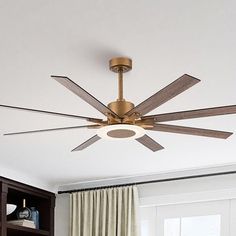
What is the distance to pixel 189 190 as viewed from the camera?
4.92m

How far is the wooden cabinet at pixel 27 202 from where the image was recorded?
4676 millimetres

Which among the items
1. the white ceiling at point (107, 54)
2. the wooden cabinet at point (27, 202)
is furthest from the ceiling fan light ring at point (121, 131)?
the wooden cabinet at point (27, 202)

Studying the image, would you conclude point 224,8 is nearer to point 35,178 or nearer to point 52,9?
point 52,9

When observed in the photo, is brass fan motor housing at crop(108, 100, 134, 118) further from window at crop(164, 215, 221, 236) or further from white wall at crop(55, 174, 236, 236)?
window at crop(164, 215, 221, 236)

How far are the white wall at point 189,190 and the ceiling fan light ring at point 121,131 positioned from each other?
239cm

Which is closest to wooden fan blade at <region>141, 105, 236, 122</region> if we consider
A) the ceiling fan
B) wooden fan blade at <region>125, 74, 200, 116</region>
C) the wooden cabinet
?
the ceiling fan

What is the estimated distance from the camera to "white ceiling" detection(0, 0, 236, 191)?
217cm

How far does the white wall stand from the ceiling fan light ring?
2.39 m

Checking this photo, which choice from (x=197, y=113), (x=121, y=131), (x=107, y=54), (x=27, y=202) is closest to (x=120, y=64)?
(x=107, y=54)

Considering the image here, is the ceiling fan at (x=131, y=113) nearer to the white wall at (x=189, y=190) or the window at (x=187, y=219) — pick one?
the white wall at (x=189, y=190)

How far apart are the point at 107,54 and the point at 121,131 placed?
15.3 inches

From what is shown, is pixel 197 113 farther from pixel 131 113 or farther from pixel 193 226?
pixel 193 226

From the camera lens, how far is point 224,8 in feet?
7.02

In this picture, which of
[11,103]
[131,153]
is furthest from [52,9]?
[131,153]
